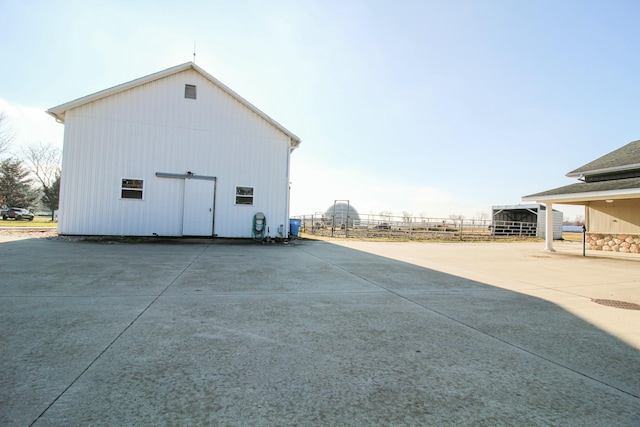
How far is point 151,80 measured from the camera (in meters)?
12.5

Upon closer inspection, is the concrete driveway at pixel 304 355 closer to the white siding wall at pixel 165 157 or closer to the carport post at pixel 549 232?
the white siding wall at pixel 165 157

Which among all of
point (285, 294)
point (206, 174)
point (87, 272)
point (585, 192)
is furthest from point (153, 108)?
point (585, 192)

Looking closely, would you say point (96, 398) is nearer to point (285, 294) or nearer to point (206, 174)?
point (285, 294)

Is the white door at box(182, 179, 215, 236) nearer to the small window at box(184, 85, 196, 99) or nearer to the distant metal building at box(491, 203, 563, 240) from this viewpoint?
the small window at box(184, 85, 196, 99)

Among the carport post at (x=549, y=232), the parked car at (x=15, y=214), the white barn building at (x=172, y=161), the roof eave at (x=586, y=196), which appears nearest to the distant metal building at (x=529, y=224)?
the carport post at (x=549, y=232)

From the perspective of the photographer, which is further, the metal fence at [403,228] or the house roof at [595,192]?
the metal fence at [403,228]

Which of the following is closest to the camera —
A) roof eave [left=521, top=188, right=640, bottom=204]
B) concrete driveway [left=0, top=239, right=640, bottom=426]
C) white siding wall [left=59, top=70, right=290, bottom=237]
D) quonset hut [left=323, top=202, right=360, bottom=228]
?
concrete driveway [left=0, top=239, right=640, bottom=426]

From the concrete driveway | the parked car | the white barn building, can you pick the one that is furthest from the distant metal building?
the parked car

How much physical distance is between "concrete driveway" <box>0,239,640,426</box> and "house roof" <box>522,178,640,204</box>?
8062 millimetres

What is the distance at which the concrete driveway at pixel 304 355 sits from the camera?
5.78ft

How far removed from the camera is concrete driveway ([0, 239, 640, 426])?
5.78 feet

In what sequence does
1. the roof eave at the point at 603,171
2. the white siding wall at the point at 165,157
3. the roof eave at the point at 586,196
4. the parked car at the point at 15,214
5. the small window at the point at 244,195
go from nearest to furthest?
1. the roof eave at the point at 586,196
2. the white siding wall at the point at 165,157
3. the roof eave at the point at 603,171
4. the small window at the point at 244,195
5. the parked car at the point at 15,214

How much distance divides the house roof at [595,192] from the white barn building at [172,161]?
35.9 ft

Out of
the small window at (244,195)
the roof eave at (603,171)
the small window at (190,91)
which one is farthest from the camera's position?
the small window at (244,195)
